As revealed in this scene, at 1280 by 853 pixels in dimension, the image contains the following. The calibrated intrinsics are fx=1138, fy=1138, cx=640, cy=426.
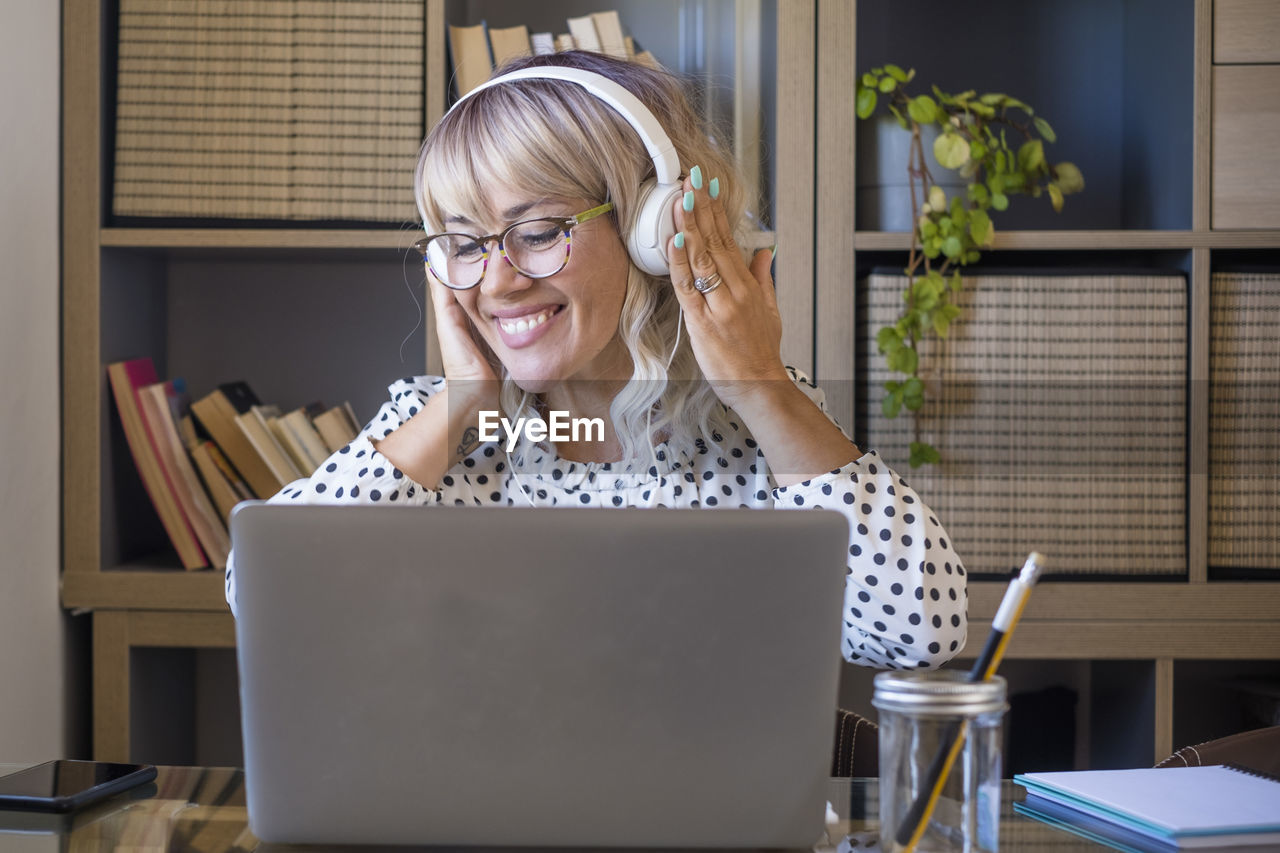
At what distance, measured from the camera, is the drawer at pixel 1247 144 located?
5.85 feet

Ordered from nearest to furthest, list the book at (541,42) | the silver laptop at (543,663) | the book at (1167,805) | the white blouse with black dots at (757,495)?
1. the silver laptop at (543,663)
2. the book at (1167,805)
3. the white blouse with black dots at (757,495)
4. the book at (541,42)

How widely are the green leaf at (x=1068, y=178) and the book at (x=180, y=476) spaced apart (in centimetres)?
149

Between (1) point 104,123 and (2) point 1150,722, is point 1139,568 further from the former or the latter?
(1) point 104,123

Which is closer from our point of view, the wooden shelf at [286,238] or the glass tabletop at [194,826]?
the glass tabletop at [194,826]

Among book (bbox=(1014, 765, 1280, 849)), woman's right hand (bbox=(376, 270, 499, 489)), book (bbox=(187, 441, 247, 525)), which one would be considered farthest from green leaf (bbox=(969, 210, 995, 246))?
book (bbox=(187, 441, 247, 525))

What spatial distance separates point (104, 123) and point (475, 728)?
5.18 ft

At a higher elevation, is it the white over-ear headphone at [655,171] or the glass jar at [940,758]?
the white over-ear headphone at [655,171]

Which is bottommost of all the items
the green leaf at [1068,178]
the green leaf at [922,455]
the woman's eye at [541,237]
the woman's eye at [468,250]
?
the green leaf at [922,455]

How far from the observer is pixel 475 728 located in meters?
0.63

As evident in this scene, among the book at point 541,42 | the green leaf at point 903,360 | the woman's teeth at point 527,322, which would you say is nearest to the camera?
the woman's teeth at point 527,322

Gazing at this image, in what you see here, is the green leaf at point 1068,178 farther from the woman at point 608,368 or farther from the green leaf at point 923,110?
the woman at point 608,368

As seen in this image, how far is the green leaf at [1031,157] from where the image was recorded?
181 centimetres

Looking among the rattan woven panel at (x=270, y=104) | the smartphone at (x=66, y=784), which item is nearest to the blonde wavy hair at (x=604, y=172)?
the rattan woven panel at (x=270, y=104)

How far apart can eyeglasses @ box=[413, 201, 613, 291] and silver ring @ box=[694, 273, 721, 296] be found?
13 centimetres
